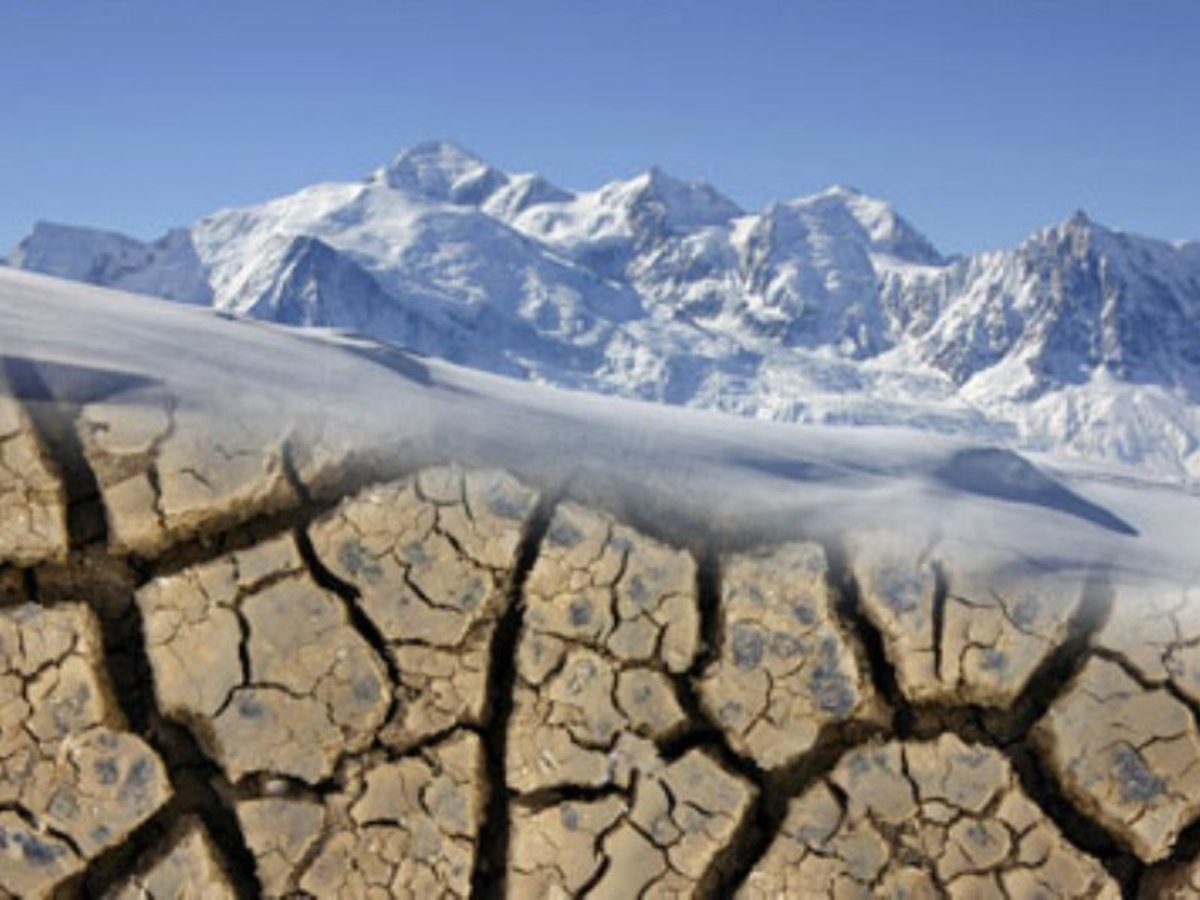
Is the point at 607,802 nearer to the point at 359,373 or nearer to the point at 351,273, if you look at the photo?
the point at 359,373

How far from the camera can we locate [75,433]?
167 centimetres

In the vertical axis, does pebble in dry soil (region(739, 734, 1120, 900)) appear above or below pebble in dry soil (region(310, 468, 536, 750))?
below

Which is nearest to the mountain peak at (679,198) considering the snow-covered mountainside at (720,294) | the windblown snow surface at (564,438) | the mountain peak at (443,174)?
the snow-covered mountainside at (720,294)

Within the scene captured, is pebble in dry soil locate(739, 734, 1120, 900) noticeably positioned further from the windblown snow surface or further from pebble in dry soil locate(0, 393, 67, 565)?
pebble in dry soil locate(0, 393, 67, 565)

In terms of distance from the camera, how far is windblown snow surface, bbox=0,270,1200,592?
1.75 meters

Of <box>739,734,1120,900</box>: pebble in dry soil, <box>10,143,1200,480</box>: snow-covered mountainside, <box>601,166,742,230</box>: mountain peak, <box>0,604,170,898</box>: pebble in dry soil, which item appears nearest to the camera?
<box>0,604,170,898</box>: pebble in dry soil

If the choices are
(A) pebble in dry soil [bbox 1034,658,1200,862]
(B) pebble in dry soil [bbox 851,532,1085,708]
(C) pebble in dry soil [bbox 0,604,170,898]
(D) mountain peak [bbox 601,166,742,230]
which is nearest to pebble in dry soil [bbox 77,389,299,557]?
(C) pebble in dry soil [bbox 0,604,170,898]

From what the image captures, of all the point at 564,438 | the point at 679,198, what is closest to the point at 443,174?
the point at 679,198

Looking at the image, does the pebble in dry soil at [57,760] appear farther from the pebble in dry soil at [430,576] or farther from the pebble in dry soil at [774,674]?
the pebble in dry soil at [774,674]

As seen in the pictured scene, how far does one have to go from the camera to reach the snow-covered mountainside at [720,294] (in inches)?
3812

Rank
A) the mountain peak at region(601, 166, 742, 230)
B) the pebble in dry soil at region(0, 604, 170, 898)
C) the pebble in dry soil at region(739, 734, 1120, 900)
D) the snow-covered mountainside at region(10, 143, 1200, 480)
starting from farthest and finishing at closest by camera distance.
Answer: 1. the mountain peak at region(601, 166, 742, 230)
2. the snow-covered mountainside at region(10, 143, 1200, 480)
3. the pebble in dry soil at region(739, 734, 1120, 900)
4. the pebble in dry soil at region(0, 604, 170, 898)

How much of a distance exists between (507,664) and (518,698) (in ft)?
0.14

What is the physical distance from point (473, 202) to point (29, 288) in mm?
129235

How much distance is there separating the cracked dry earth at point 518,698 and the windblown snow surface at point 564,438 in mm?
32
